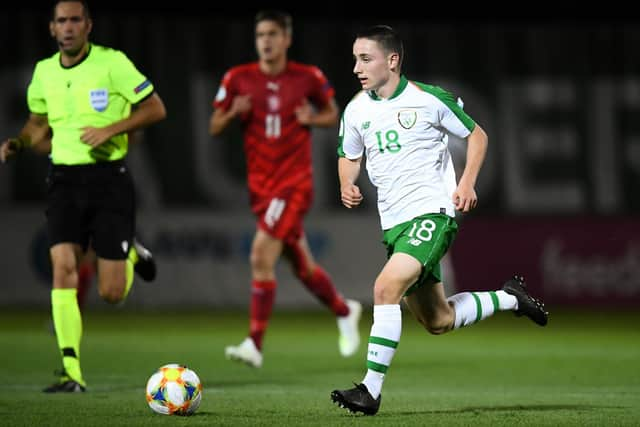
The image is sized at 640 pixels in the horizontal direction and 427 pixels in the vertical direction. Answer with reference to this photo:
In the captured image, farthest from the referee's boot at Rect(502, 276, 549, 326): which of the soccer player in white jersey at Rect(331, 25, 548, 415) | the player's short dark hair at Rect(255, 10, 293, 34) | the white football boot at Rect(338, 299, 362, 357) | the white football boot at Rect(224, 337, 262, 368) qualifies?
the player's short dark hair at Rect(255, 10, 293, 34)

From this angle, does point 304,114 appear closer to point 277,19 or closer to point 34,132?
point 277,19

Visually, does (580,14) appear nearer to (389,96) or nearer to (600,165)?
(600,165)

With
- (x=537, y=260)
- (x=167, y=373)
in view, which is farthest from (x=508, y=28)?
(x=167, y=373)

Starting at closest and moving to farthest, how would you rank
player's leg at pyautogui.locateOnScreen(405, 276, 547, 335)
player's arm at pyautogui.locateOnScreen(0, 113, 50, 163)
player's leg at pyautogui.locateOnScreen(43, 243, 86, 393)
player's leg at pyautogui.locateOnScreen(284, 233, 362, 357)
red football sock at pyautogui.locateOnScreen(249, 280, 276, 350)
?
player's leg at pyautogui.locateOnScreen(405, 276, 547, 335) → player's leg at pyautogui.locateOnScreen(43, 243, 86, 393) → player's arm at pyautogui.locateOnScreen(0, 113, 50, 163) → red football sock at pyautogui.locateOnScreen(249, 280, 276, 350) → player's leg at pyautogui.locateOnScreen(284, 233, 362, 357)

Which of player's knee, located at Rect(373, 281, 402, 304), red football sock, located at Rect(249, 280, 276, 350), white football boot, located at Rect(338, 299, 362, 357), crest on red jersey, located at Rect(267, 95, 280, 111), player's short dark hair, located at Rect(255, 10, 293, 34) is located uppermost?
player's short dark hair, located at Rect(255, 10, 293, 34)

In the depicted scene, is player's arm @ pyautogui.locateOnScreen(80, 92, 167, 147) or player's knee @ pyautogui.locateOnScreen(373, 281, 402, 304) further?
player's arm @ pyautogui.locateOnScreen(80, 92, 167, 147)

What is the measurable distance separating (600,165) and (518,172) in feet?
3.89

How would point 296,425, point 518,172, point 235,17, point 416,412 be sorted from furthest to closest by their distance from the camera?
1. point 235,17
2. point 518,172
3. point 416,412
4. point 296,425

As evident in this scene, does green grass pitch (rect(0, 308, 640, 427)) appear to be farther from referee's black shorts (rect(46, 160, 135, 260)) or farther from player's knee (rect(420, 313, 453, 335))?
referee's black shorts (rect(46, 160, 135, 260))

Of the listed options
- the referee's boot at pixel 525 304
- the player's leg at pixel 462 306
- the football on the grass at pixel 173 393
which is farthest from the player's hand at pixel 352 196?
the referee's boot at pixel 525 304

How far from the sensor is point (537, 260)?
16938 millimetres

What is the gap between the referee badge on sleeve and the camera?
7965 millimetres

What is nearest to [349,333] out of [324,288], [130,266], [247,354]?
[324,288]

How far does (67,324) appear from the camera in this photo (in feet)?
25.6
